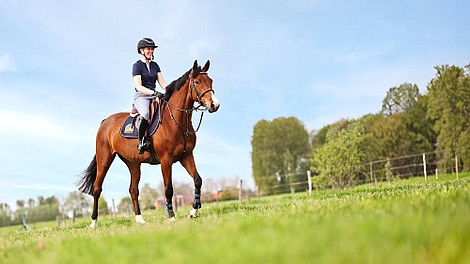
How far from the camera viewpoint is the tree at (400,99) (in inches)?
2306

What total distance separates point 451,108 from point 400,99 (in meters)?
13.6

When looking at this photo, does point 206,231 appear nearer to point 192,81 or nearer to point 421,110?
point 192,81

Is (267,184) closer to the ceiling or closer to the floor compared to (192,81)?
closer to the floor

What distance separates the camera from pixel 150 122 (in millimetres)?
9703

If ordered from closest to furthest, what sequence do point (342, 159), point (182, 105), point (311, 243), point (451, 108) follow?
point (311, 243) → point (182, 105) → point (342, 159) → point (451, 108)

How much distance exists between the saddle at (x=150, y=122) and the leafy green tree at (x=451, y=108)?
40258 mm

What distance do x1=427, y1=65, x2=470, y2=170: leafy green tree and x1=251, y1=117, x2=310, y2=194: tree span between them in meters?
17.7

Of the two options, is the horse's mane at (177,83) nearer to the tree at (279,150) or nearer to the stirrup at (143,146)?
the stirrup at (143,146)

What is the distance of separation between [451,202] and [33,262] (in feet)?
14.7

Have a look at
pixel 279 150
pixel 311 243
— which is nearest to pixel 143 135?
pixel 311 243

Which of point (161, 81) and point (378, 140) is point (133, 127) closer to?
point (161, 81)

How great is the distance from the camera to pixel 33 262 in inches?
168

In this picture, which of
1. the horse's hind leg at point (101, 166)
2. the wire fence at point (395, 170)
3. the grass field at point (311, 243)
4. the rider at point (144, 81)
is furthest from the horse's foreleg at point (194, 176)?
the wire fence at point (395, 170)

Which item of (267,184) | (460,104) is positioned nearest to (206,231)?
(460,104)
